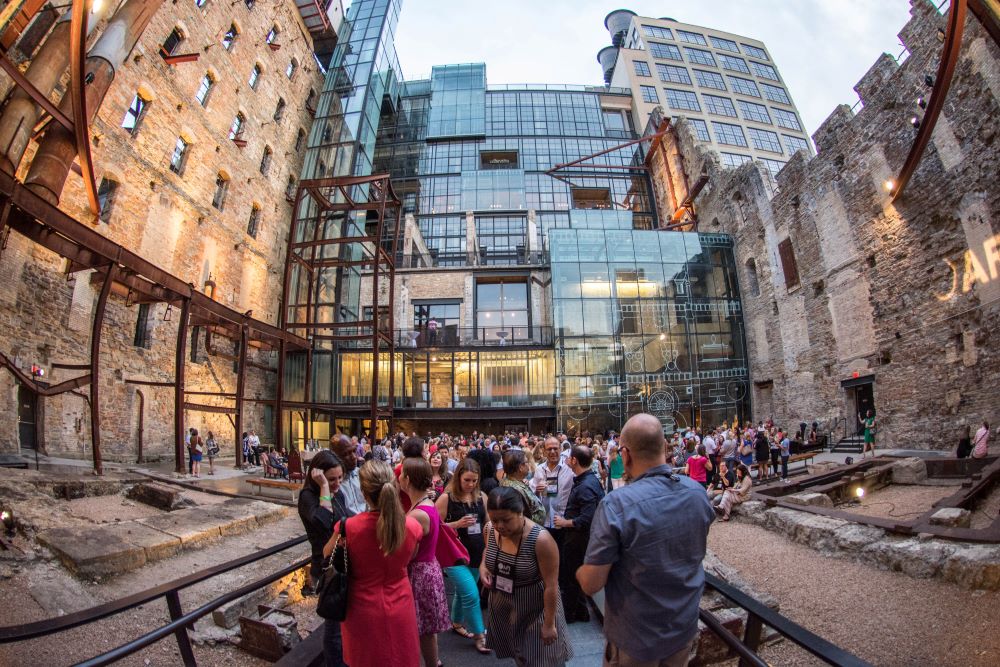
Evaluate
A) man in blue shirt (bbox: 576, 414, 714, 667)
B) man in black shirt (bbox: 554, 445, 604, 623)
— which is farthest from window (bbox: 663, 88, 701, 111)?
man in blue shirt (bbox: 576, 414, 714, 667)

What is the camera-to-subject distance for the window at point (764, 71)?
134 feet

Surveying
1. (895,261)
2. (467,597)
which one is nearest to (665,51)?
(895,261)

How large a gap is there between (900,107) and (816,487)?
44.1ft

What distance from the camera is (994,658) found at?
3225 millimetres

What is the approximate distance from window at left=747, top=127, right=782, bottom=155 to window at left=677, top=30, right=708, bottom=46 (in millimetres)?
11414

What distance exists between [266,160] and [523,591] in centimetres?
2540

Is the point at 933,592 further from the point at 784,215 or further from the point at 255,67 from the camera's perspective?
the point at 255,67

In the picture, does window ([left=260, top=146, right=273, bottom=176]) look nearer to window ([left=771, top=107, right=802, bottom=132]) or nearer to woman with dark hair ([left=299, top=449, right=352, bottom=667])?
woman with dark hair ([left=299, top=449, right=352, bottom=667])

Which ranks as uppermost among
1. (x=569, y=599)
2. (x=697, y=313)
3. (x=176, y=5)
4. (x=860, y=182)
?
(x=176, y=5)

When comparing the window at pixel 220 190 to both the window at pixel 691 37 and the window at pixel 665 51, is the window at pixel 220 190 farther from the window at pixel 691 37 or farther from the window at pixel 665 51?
the window at pixel 691 37

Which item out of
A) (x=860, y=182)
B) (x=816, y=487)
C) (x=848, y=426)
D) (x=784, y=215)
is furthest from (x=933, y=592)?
(x=784, y=215)

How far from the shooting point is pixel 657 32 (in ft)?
133

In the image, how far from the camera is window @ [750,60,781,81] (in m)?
40.7

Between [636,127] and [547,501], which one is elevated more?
[636,127]
